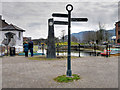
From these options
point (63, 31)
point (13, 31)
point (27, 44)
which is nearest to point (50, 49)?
point (27, 44)

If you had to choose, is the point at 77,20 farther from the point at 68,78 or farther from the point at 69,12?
the point at 68,78

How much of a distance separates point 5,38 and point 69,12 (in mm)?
19561

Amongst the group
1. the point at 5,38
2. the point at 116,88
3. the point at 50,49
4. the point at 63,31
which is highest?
the point at 63,31

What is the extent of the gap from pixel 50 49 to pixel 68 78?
7494 millimetres

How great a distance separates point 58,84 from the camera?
4.93m

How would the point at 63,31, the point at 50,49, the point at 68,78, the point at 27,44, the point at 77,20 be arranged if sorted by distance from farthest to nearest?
the point at 63,31 < the point at 27,44 < the point at 50,49 < the point at 77,20 < the point at 68,78

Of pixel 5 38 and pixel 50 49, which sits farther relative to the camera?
pixel 5 38

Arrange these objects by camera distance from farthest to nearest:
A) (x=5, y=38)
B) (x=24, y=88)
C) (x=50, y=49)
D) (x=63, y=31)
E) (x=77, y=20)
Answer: (x=63, y=31) < (x=5, y=38) < (x=50, y=49) < (x=77, y=20) < (x=24, y=88)

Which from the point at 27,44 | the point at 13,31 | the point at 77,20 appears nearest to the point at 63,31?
the point at 13,31

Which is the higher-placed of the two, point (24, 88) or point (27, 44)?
point (27, 44)

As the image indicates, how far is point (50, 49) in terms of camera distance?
1277cm

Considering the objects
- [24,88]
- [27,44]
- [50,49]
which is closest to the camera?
[24,88]

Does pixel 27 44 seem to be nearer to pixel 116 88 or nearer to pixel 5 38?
pixel 5 38

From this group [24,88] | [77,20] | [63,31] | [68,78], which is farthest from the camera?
[63,31]
